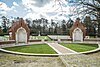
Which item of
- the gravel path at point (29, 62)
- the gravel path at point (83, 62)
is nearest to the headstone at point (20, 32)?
the gravel path at point (29, 62)

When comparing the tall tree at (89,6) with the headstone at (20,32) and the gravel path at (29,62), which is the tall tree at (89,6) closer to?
the gravel path at (29,62)

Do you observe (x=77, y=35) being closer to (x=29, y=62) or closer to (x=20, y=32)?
(x=20, y=32)

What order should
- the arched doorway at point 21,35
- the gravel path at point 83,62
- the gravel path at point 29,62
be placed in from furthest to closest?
the arched doorway at point 21,35 < the gravel path at point 29,62 < the gravel path at point 83,62

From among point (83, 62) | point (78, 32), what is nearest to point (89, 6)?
point (83, 62)

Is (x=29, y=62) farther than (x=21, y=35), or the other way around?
(x=21, y=35)

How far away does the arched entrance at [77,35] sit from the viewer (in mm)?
38478

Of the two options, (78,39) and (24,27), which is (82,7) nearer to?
(24,27)

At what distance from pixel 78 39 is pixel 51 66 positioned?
1124 inches

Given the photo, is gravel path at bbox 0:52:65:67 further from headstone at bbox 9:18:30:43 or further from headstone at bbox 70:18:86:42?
headstone at bbox 70:18:86:42

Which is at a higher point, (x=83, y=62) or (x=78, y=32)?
(x=78, y=32)

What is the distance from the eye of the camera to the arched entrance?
38.5 meters

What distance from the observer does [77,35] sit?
127 ft

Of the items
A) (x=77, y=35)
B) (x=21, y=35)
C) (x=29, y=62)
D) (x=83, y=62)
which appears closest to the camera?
(x=83, y=62)

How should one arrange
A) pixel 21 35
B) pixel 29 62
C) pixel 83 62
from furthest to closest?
pixel 21 35
pixel 29 62
pixel 83 62
